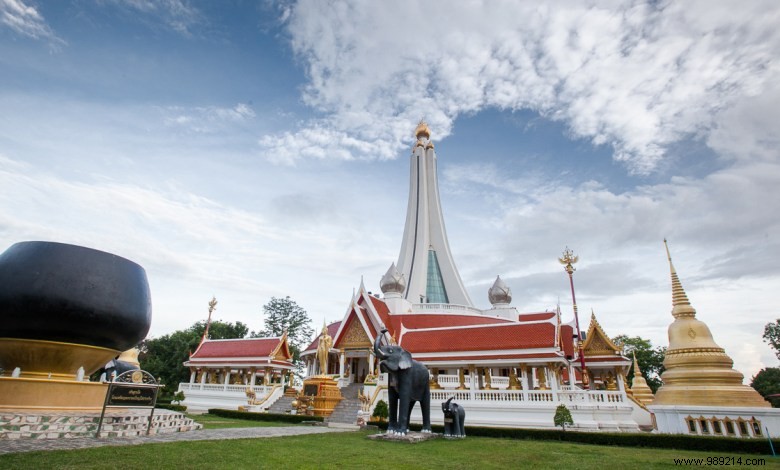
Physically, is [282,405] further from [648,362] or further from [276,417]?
[648,362]

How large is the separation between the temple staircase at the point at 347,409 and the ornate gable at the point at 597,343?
1056cm

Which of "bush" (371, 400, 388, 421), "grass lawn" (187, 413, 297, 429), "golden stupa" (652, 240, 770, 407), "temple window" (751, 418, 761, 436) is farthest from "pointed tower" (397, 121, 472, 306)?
"temple window" (751, 418, 761, 436)

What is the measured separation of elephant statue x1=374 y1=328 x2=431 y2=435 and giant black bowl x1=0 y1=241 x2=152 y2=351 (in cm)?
615

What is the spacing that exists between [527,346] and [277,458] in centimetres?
1278

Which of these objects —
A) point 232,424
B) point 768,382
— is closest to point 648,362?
point 768,382

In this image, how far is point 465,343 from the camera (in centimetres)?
1878

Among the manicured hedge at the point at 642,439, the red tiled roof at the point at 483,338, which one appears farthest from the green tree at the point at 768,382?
the manicured hedge at the point at 642,439

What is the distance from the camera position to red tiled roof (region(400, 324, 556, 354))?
17.4 m

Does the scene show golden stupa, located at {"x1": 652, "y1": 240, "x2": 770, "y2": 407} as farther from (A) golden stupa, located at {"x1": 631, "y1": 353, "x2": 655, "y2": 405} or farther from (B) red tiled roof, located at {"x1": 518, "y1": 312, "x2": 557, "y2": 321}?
(B) red tiled roof, located at {"x1": 518, "y1": 312, "x2": 557, "y2": 321}

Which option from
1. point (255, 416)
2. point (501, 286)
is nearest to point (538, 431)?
point (255, 416)

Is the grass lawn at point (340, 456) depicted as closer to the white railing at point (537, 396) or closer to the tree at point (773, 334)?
the white railing at point (537, 396)

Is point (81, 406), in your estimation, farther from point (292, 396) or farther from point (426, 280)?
point (426, 280)

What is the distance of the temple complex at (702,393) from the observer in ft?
38.3

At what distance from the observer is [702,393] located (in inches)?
506
